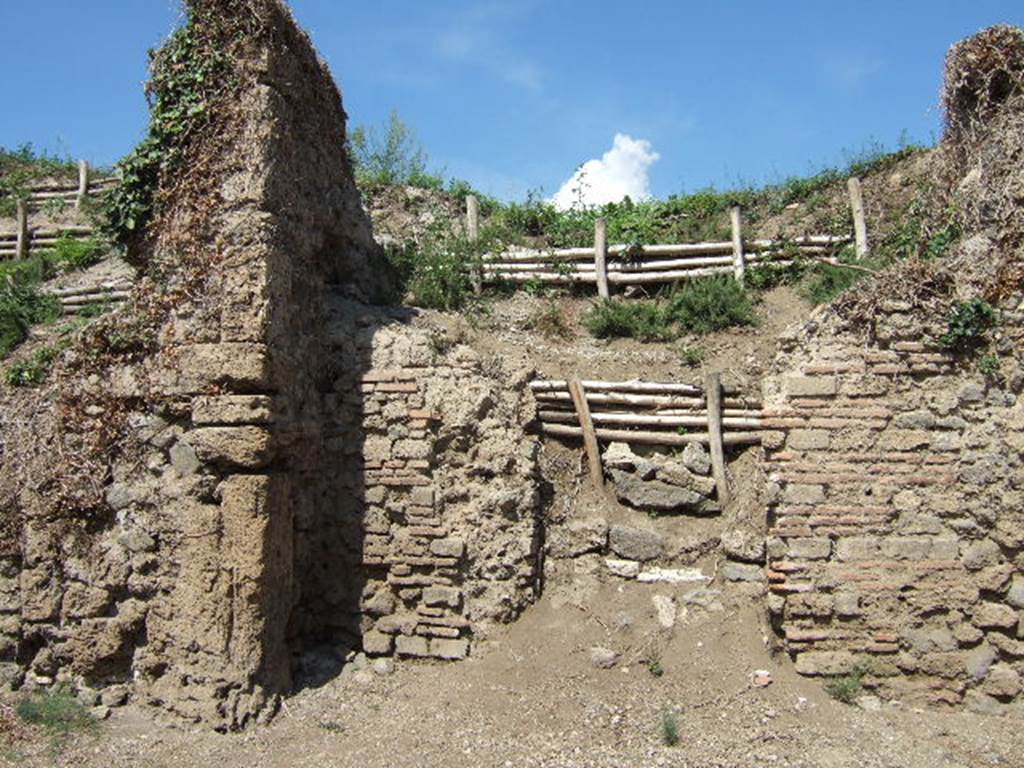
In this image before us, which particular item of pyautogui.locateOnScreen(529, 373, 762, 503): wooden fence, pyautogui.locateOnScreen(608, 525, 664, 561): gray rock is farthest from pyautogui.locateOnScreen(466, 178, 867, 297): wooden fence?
pyautogui.locateOnScreen(608, 525, 664, 561): gray rock

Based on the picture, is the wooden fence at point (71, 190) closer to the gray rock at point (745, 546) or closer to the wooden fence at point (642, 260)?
the wooden fence at point (642, 260)

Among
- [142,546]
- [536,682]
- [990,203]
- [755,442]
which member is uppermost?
[990,203]

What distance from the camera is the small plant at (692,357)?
27.5 ft

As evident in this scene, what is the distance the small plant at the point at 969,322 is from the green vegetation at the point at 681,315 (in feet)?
10.2

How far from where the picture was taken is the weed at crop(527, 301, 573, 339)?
31.2 ft

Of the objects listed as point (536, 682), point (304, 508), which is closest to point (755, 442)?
point (536, 682)

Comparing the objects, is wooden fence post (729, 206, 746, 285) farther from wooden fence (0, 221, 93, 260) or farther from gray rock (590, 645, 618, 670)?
wooden fence (0, 221, 93, 260)

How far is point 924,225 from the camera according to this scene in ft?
25.1

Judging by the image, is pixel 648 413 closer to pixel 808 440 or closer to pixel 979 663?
pixel 808 440

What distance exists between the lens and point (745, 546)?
264 inches

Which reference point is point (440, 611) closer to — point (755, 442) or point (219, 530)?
point (219, 530)

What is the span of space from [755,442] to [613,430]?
115cm

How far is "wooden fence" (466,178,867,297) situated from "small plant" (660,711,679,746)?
5.58m

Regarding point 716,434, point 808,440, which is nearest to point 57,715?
point 716,434
